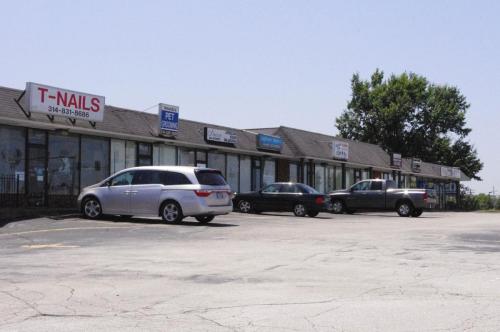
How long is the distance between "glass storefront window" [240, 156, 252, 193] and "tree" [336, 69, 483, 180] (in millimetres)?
43585

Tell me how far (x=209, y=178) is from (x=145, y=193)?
6.58ft

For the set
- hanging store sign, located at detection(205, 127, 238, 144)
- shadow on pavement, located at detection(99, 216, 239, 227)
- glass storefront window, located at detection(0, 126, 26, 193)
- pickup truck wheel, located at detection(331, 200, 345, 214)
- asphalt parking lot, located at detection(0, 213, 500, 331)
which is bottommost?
asphalt parking lot, located at detection(0, 213, 500, 331)

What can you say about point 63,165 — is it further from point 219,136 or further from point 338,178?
point 338,178

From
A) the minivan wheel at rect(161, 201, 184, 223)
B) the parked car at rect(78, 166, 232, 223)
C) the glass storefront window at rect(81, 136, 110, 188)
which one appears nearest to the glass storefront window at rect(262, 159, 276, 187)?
the glass storefront window at rect(81, 136, 110, 188)

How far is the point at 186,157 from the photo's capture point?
31.3m

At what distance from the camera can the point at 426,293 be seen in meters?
8.02

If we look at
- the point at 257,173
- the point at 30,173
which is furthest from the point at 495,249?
the point at 257,173

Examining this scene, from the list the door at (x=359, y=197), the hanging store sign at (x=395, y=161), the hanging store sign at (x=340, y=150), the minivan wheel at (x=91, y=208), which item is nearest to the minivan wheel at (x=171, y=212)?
the minivan wheel at (x=91, y=208)

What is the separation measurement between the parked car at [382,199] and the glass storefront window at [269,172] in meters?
4.81

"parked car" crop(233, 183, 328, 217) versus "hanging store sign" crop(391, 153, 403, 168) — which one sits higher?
"hanging store sign" crop(391, 153, 403, 168)

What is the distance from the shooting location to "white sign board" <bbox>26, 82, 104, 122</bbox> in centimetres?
2264

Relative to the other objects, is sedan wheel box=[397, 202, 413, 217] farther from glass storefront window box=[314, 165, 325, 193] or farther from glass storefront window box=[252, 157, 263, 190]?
glass storefront window box=[314, 165, 325, 193]

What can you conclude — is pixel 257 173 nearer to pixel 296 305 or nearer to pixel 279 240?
pixel 279 240

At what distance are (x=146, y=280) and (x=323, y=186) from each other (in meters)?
35.4
